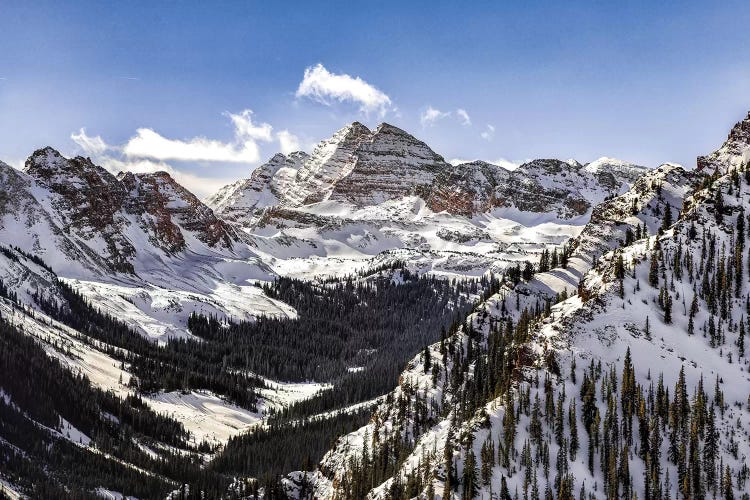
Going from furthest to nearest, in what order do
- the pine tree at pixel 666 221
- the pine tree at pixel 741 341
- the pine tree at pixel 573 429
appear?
the pine tree at pixel 666 221, the pine tree at pixel 741 341, the pine tree at pixel 573 429

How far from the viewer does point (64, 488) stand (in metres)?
170

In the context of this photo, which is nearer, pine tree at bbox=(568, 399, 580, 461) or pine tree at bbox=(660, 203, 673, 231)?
pine tree at bbox=(568, 399, 580, 461)

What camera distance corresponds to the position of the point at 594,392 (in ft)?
429

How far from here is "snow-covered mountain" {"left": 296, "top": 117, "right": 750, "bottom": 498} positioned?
12019cm

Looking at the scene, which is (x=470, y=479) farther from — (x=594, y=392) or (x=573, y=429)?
(x=594, y=392)

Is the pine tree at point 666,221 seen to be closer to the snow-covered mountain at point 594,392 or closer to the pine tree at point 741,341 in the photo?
the snow-covered mountain at point 594,392

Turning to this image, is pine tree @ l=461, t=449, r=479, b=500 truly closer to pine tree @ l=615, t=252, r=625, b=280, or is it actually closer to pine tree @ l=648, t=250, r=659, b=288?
pine tree @ l=615, t=252, r=625, b=280

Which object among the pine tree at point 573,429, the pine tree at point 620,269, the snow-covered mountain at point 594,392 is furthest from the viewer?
the pine tree at point 620,269

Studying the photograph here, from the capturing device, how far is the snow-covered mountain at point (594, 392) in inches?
4732

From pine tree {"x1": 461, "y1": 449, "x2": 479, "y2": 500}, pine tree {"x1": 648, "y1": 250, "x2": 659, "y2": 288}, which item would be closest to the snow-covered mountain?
pine tree {"x1": 648, "y1": 250, "x2": 659, "y2": 288}

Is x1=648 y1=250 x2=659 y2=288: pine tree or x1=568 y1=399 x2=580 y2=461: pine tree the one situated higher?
x1=648 y1=250 x2=659 y2=288: pine tree

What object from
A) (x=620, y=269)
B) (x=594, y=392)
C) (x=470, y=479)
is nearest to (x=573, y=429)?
(x=594, y=392)

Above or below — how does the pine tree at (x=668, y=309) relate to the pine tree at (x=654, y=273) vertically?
below

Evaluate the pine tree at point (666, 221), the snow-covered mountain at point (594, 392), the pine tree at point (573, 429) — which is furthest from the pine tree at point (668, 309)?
the pine tree at point (666, 221)
